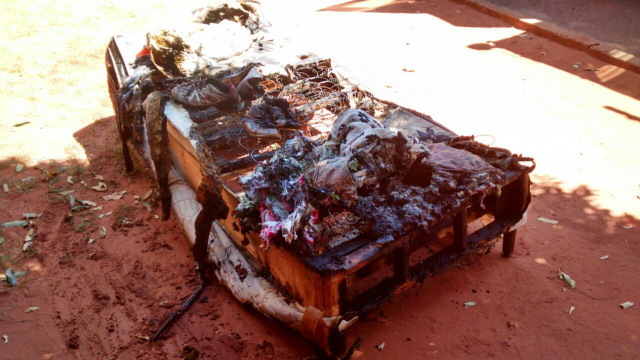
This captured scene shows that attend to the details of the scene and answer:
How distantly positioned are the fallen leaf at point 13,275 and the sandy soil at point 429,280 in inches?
2.3

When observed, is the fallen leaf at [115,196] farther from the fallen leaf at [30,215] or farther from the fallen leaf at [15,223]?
the fallen leaf at [15,223]

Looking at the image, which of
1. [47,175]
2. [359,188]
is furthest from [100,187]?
[359,188]

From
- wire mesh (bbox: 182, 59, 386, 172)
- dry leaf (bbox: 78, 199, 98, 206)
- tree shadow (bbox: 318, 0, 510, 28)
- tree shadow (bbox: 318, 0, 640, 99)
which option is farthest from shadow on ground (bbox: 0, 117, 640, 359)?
tree shadow (bbox: 318, 0, 510, 28)

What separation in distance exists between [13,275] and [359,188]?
3566mm

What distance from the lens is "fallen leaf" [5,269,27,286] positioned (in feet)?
15.1

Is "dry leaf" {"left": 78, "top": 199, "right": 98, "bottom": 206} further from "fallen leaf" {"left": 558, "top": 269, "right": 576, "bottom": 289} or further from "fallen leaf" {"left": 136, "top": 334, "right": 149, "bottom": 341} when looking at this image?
"fallen leaf" {"left": 558, "top": 269, "right": 576, "bottom": 289}

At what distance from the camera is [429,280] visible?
4.36 meters

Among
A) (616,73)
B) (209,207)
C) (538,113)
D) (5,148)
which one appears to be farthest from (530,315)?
(5,148)

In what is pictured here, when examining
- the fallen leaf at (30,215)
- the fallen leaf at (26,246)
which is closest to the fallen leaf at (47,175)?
the fallen leaf at (30,215)

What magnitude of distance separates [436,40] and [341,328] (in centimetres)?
742

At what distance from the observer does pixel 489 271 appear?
443 centimetres

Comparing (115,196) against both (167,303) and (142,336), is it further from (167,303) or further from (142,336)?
(142,336)

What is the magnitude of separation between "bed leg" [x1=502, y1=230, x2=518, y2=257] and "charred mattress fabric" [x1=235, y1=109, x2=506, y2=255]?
2.53ft

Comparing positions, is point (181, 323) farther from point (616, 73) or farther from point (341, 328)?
point (616, 73)
